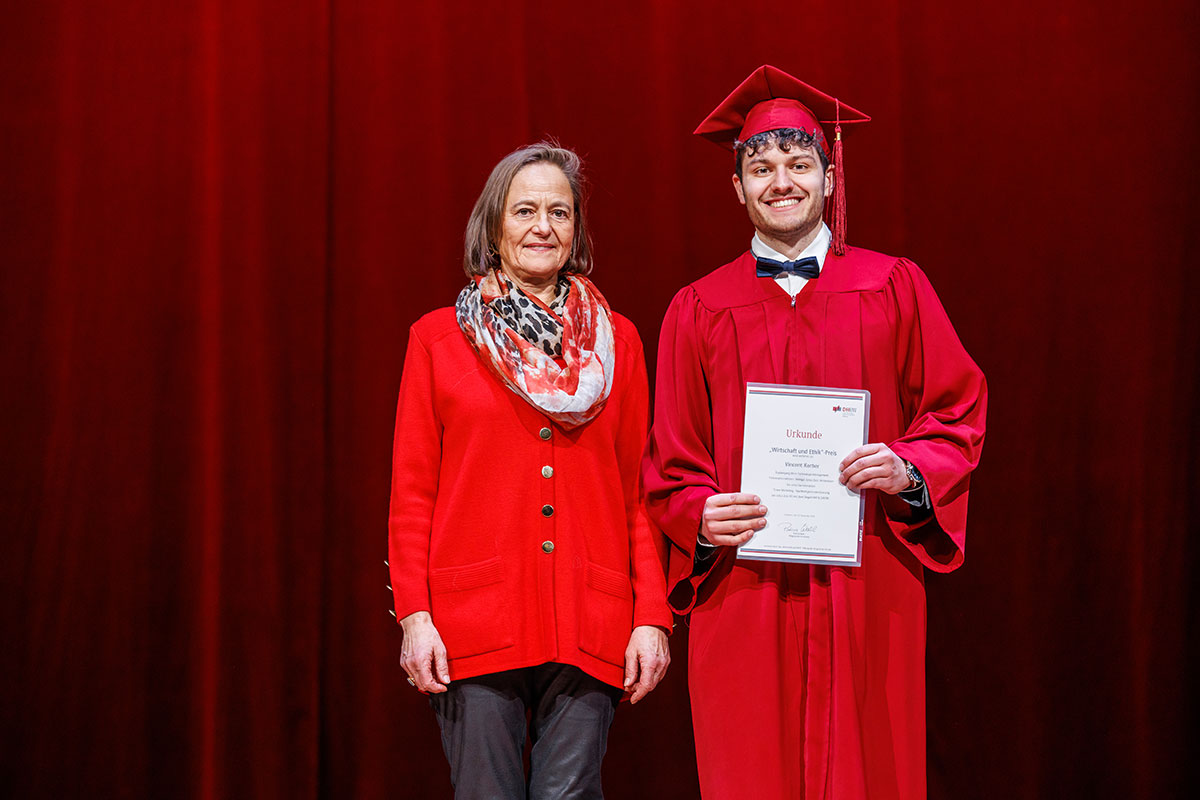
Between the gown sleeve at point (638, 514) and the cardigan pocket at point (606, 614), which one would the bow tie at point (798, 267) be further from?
the cardigan pocket at point (606, 614)

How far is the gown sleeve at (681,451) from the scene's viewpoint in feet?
7.43

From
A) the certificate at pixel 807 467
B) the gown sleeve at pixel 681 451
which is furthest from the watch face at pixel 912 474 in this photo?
the gown sleeve at pixel 681 451

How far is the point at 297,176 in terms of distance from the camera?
10.7 ft

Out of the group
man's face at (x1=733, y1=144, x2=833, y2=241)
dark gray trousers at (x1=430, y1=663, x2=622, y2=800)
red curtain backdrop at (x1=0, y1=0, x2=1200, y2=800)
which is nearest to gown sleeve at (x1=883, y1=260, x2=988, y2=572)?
man's face at (x1=733, y1=144, x2=833, y2=241)

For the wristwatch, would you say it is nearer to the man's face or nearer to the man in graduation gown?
the man in graduation gown

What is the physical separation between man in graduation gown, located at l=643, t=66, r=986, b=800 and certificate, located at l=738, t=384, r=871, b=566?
4 cm

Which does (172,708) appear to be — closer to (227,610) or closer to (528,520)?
(227,610)

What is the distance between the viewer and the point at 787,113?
7.75 ft

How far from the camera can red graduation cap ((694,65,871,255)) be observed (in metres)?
2.35

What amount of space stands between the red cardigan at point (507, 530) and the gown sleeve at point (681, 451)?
0.08 meters

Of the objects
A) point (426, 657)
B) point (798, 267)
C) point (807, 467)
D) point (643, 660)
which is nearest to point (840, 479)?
point (807, 467)

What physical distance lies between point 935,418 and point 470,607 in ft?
3.48

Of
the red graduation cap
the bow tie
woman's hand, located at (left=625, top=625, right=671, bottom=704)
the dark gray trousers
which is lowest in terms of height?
the dark gray trousers

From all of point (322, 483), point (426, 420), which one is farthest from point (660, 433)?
point (322, 483)
